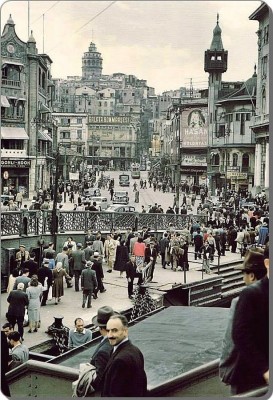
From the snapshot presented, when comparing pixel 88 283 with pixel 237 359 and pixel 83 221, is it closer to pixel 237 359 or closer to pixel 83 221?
pixel 83 221

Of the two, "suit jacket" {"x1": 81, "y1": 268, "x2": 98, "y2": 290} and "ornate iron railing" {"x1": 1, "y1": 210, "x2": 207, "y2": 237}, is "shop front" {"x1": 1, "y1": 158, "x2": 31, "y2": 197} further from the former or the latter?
"suit jacket" {"x1": 81, "y1": 268, "x2": 98, "y2": 290}

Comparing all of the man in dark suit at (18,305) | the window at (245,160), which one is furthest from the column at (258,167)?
the man in dark suit at (18,305)

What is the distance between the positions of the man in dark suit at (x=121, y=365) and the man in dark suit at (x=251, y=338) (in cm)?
71

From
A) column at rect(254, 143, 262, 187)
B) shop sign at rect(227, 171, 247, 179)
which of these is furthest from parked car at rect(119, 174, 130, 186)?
column at rect(254, 143, 262, 187)

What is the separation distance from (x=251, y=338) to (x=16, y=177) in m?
17.0

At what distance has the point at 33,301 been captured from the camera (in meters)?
11.5

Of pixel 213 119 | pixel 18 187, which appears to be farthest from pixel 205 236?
pixel 213 119

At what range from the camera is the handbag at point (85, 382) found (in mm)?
5215

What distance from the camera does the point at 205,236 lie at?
63.4ft

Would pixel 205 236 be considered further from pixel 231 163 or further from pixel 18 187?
pixel 231 163

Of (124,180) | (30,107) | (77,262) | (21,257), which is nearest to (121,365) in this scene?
(21,257)

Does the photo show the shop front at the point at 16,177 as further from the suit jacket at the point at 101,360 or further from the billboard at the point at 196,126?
the billboard at the point at 196,126

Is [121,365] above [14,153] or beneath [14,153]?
beneath

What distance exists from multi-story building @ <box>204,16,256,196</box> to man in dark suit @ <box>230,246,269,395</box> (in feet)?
122
